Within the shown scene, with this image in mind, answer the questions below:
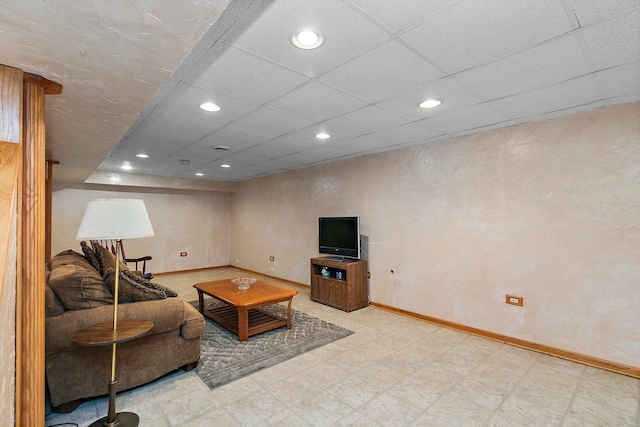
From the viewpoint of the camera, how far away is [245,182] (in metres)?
7.66

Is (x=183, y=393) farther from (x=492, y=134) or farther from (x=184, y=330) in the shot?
(x=492, y=134)

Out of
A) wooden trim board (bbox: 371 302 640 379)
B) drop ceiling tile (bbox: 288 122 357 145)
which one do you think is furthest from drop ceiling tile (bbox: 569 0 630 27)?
wooden trim board (bbox: 371 302 640 379)

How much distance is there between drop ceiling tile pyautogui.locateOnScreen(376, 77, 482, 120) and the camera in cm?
228

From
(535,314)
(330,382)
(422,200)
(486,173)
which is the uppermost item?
(486,173)

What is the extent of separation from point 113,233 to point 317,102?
1.81m

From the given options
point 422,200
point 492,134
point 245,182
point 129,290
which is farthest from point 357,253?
point 245,182

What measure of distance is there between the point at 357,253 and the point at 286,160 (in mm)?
1950

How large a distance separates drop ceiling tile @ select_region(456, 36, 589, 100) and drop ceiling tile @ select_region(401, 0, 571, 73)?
0.12m

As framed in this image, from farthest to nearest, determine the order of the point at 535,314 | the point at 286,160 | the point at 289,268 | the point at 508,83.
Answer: the point at 289,268, the point at 286,160, the point at 535,314, the point at 508,83

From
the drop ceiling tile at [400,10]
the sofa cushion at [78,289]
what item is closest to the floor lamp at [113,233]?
the sofa cushion at [78,289]

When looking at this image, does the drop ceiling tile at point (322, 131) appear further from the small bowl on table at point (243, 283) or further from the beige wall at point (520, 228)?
the small bowl on table at point (243, 283)

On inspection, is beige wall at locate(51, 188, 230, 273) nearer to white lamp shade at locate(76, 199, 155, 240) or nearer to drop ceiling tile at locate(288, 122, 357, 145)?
drop ceiling tile at locate(288, 122, 357, 145)

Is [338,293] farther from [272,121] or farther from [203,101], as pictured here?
[203,101]

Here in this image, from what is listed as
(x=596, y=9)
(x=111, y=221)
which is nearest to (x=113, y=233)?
(x=111, y=221)
